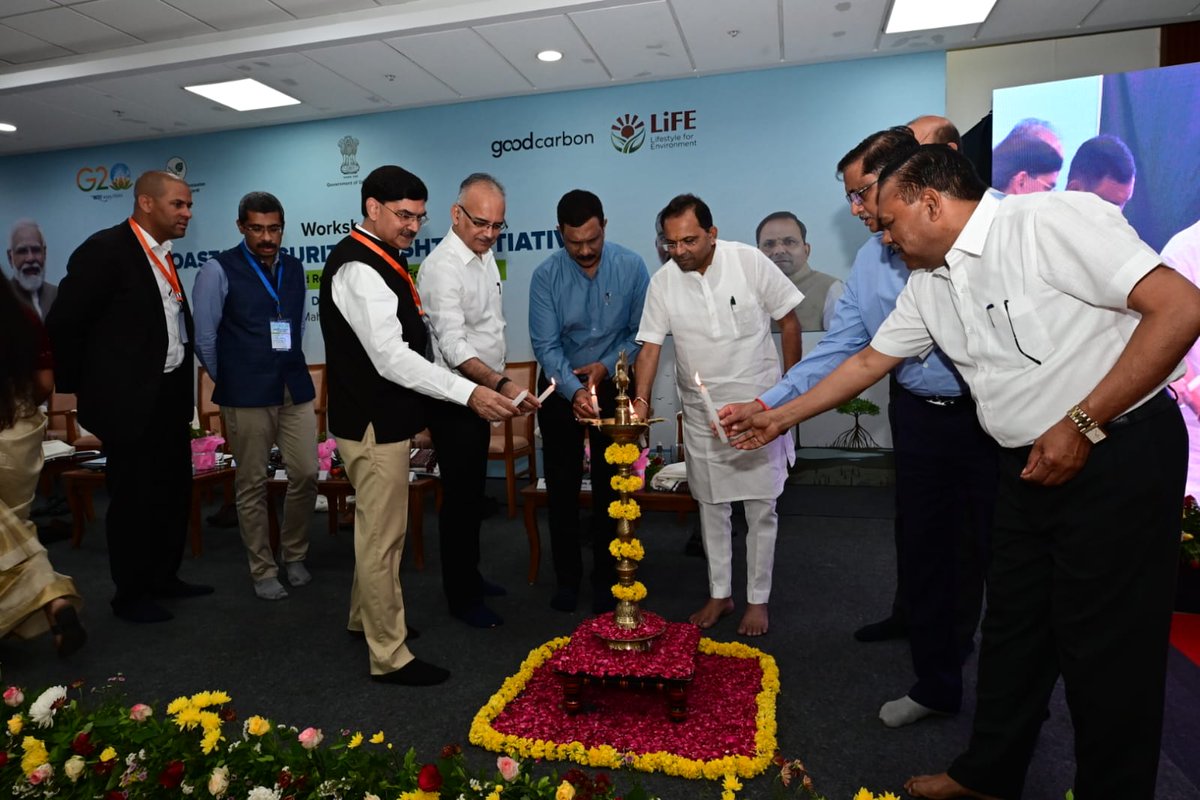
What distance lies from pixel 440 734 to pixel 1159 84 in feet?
15.8

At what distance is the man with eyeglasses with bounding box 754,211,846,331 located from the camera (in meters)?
6.04

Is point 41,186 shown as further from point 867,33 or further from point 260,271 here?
point 867,33

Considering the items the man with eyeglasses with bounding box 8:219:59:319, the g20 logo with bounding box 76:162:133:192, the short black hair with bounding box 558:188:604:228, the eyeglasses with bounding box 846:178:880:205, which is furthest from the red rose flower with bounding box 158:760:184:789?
the g20 logo with bounding box 76:162:133:192

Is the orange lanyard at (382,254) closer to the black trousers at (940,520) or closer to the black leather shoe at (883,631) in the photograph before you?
the black trousers at (940,520)

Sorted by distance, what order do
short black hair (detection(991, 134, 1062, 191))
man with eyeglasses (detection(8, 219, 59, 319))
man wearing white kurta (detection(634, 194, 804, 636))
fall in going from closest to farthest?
1. man wearing white kurta (detection(634, 194, 804, 636))
2. short black hair (detection(991, 134, 1062, 191))
3. man with eyeglasses (detection(8, 219, 59, 319))

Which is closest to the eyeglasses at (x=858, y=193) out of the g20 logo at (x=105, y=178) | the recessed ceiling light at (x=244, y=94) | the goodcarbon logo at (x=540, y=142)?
the goodcarbon logo at (x=540, y=142)

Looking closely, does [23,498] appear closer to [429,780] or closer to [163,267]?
[163,267]

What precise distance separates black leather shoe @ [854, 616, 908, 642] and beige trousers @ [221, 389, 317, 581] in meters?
2.67

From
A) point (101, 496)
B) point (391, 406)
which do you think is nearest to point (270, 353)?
point (391, 406)

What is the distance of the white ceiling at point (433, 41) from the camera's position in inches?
194

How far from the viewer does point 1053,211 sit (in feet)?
4.84

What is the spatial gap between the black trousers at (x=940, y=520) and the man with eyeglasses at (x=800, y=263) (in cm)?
385

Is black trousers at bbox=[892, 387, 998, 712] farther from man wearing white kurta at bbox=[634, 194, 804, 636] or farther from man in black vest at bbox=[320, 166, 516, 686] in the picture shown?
man in black vest at bbox=[320, 166, 516, 686]

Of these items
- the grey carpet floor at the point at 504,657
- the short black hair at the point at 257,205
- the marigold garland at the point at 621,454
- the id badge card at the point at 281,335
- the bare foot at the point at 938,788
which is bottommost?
the grey carpet floor at the point at 504,657
